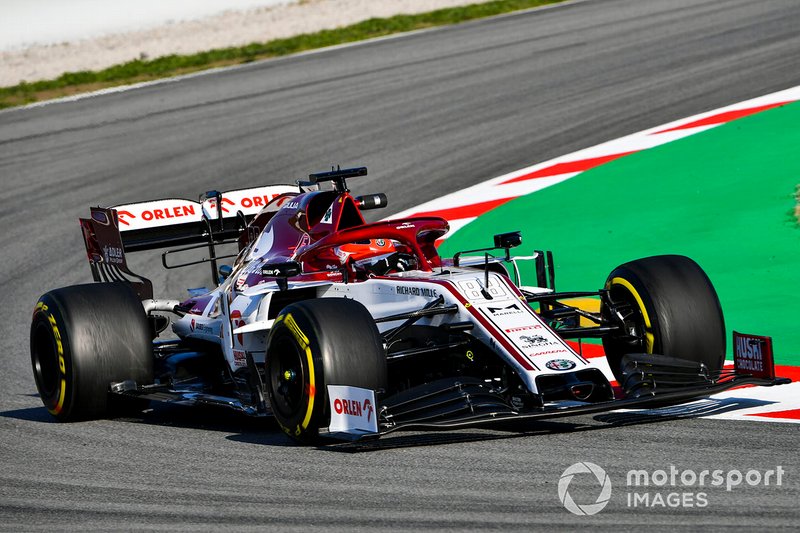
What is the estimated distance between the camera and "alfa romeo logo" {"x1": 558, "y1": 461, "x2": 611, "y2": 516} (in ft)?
19.4

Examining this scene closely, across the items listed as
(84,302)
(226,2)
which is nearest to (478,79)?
(226,2)

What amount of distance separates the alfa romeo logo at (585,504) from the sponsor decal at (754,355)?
154 cm

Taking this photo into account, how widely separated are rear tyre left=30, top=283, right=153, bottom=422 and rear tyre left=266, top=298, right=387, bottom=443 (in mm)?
1602

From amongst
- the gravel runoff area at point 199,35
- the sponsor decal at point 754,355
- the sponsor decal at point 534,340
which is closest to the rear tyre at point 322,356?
the sponsor decal at point 534,340

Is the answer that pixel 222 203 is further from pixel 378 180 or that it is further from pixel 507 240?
pixel 378 180

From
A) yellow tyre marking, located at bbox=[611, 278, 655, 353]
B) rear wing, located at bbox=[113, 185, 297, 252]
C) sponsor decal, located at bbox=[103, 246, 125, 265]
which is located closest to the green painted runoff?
yellow tyre marking, located at bbox=[611, 278, 655, 353]

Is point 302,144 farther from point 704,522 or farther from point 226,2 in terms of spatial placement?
point 704,522

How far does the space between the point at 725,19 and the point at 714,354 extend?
14414 millimetres

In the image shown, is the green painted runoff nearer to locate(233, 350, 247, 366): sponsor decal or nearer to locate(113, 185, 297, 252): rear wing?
locate(113, 185, 297, 252): rear wing

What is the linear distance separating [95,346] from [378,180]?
25.1ft

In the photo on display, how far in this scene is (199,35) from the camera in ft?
84.0

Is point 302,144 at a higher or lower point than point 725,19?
lower

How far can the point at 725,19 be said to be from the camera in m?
21.4

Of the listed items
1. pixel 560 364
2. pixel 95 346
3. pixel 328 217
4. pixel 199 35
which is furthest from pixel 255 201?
pixel 199 35
